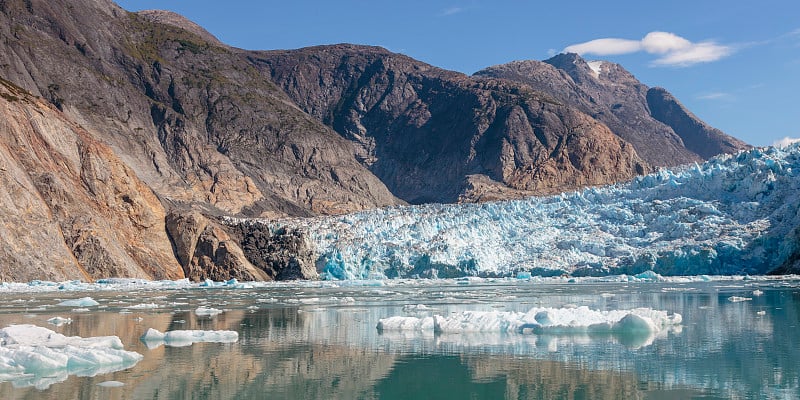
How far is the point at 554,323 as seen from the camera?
16578 mm

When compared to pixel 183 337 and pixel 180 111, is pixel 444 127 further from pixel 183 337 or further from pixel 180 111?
pixel 183 337

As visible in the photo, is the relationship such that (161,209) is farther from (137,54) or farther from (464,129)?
(464,129)

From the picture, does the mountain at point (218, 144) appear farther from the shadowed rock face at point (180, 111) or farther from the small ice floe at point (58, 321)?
the small ice floe at point (58, 321)

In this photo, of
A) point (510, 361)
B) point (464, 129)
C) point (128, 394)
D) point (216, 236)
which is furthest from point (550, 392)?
point (464, 129)

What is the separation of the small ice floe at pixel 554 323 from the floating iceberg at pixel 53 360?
6.42 meters

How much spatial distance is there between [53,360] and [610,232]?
42.2 metres

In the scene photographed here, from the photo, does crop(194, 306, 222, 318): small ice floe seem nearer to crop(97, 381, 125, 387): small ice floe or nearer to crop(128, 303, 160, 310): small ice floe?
crop(128, 303, 160, 310): small ice floe

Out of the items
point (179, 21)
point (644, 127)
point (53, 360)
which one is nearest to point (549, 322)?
point (53, 360)

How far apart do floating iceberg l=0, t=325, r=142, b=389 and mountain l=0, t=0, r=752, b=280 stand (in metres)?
28.1

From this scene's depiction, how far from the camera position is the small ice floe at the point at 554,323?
1620cm

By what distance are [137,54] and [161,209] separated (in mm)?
65504

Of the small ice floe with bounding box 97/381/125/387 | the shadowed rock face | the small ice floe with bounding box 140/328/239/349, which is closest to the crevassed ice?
the small ice floe with bounding box 140/328/239/349

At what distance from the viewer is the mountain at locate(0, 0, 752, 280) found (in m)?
45.9

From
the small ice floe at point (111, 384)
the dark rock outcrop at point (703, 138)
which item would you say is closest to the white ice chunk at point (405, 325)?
the small ice floe at point (111, 384)
